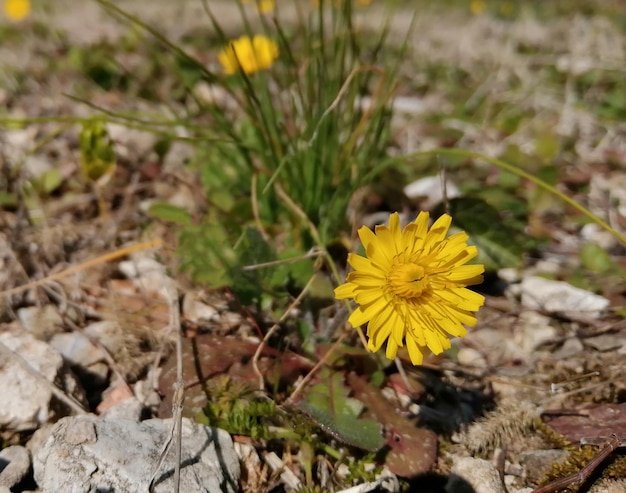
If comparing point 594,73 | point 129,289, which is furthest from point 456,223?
point 594,73

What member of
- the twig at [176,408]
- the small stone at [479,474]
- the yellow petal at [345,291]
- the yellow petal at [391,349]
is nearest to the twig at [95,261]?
the twig at [176,408]

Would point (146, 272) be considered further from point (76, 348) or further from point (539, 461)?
point (539, 461)

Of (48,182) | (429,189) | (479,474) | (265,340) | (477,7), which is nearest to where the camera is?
(479,474)

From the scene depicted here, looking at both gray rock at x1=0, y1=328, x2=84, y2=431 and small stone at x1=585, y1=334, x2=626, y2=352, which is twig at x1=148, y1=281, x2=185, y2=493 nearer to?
gray rock at x1=0, y1=328, x2=84, y2=431

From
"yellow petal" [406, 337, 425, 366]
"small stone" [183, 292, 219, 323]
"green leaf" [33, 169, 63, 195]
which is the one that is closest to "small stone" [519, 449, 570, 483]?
"yellow petal" [406, 337, 425, 366]

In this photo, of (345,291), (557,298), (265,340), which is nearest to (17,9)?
(265,340)

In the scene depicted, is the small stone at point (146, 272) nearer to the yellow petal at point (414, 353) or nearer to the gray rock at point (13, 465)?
the gray rock at point (13, 465)
